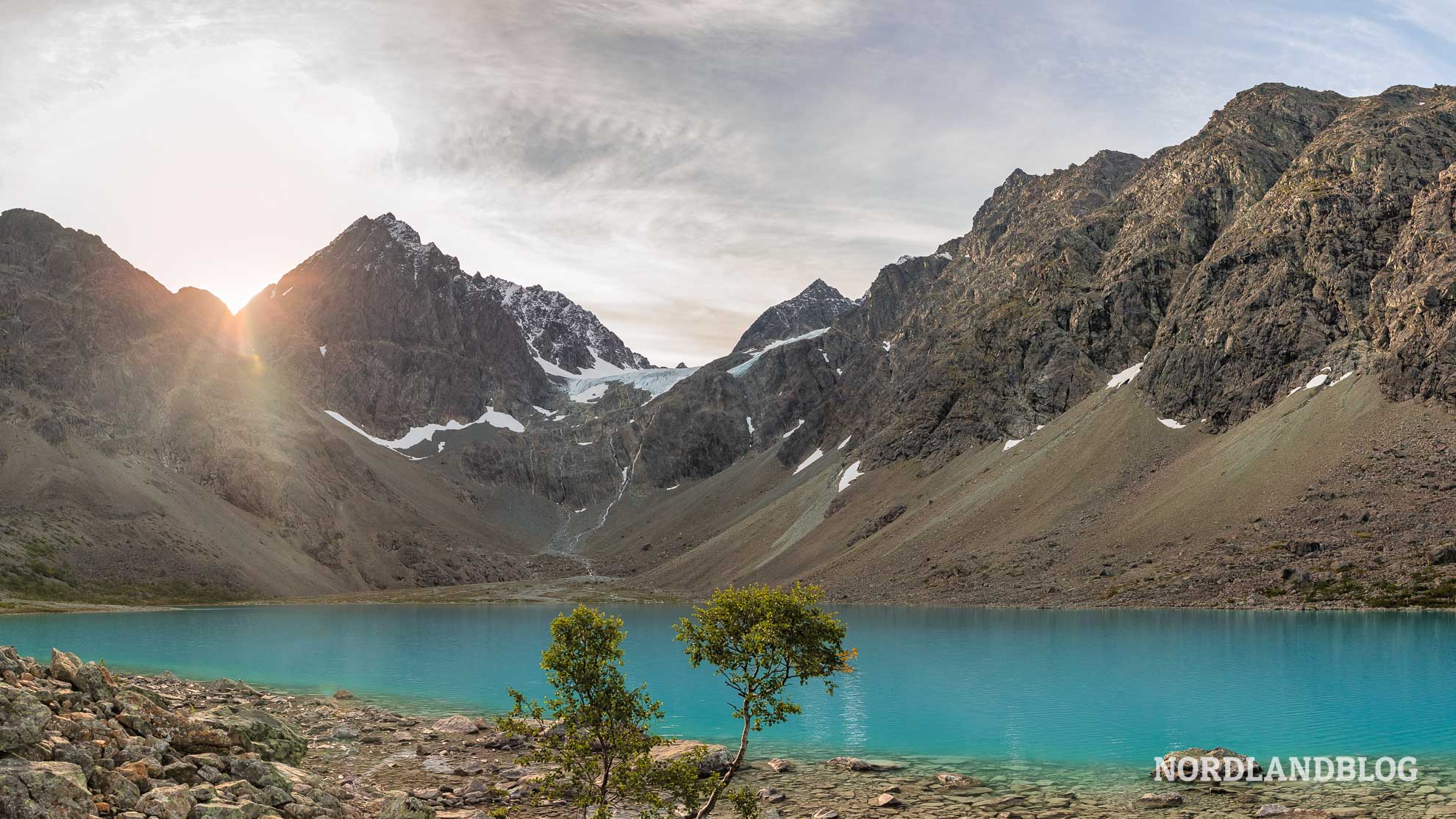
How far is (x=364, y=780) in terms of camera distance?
1272 inches

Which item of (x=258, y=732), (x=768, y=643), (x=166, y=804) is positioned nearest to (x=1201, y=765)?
(x=768, y=643)

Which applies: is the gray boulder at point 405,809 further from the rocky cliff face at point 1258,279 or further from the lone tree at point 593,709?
the rocky cliff face at point 1258,279

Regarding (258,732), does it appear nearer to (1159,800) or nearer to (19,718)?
(19,718)

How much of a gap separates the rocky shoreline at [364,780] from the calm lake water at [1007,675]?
5441 mm

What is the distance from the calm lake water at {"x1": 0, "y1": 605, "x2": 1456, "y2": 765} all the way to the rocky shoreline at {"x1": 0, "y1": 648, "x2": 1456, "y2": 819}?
544 centimetres

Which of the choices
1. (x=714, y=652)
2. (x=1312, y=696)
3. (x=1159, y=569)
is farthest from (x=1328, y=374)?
(x=714, y=652)

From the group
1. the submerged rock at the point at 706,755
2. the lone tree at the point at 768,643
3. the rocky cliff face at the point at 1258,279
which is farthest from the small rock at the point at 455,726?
the rocky cliff face at the point at 1258,279

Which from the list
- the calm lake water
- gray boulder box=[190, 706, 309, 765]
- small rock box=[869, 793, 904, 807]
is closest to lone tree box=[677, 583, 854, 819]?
small rock box=[869, 793, 904, 807]

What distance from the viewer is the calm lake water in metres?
40.7

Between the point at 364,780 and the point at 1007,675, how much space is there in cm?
4465

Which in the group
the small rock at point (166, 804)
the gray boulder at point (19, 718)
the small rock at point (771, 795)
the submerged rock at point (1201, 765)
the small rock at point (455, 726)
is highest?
the gray boulder at point (19, 718)

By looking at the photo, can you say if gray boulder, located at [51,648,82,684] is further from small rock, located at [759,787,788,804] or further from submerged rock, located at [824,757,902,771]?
submerged rock, located at [824,757,902,771]

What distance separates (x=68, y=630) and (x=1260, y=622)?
Answer: 13461 cm

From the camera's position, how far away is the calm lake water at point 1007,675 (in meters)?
40.7
